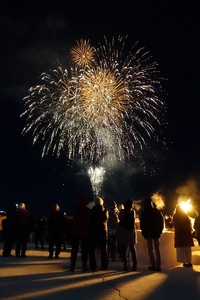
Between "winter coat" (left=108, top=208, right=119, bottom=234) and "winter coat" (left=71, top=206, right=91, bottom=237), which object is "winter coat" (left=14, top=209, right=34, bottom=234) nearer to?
"winter coat" (left=108, top=208, right=119, bottom=234)

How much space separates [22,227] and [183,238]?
18.2 ft

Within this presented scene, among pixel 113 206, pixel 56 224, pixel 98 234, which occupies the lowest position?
pixel 98 234

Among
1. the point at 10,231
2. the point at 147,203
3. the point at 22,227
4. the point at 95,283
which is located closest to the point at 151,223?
the point at 147,203

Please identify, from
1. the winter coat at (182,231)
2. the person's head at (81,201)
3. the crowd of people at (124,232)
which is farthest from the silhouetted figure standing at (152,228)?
the person's head at (81,201)

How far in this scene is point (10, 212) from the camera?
13273 mm

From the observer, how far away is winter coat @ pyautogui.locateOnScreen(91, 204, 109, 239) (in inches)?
381

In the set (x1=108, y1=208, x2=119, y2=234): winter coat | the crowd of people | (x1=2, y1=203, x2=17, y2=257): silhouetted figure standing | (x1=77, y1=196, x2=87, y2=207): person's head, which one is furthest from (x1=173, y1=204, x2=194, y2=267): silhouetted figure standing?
(x1=2, y1=203, x2=17, y2=257): silhouetted figure standing

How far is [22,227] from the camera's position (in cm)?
1282

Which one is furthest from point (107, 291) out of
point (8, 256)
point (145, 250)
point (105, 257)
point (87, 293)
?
point (8, 256)

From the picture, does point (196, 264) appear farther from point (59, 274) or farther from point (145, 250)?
point (59, 274)

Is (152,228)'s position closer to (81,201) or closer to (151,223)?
(151,223)

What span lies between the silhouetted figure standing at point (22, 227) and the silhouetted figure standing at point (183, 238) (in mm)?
5236

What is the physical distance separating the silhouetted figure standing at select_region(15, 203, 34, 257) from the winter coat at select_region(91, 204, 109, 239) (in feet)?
13.0

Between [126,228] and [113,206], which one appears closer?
[126,228]
